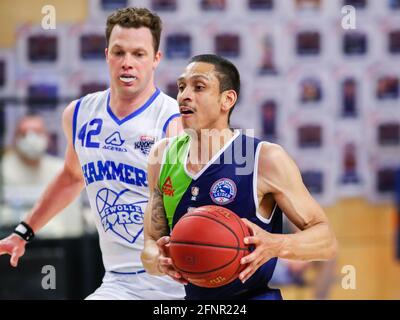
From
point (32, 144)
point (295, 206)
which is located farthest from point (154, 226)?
point (32, 144)

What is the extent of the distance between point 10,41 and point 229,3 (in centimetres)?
114

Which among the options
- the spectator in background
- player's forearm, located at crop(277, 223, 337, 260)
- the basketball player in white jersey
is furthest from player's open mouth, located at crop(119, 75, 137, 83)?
the spectator in background

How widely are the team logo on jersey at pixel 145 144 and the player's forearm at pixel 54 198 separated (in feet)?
1.14

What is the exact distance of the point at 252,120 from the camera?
5.18 m

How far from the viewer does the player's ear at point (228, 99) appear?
3.16m

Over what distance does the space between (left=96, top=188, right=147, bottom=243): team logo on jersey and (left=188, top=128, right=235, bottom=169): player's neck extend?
0.34 metres

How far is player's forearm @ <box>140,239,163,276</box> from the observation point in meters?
3.14

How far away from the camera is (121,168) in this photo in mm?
3455

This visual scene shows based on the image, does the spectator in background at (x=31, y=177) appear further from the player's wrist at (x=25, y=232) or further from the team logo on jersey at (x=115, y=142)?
the team logo on jersey at (x=115, y=142)

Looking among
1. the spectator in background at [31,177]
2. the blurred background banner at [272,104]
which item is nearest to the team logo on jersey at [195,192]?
the blurred background banner at [272,104]

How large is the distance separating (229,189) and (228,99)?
0.29 m

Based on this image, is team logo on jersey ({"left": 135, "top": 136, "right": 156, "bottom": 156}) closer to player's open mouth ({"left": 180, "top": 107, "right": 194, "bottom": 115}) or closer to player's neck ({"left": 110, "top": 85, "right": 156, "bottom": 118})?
player's neck ({"left": 110, "top": 85, "right": 156, "bottom": 118})

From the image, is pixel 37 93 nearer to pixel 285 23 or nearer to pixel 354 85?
pixel 285 23

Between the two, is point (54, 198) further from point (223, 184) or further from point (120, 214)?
point (223, 184)
